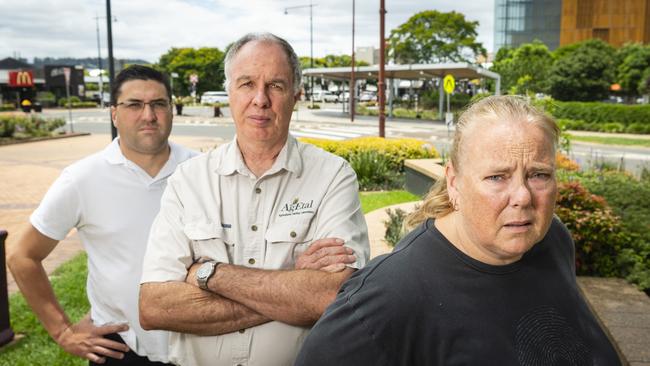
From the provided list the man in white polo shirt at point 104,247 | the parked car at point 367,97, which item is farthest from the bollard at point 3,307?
the parked car at point 367,97

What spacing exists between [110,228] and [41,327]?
2977 millimetres

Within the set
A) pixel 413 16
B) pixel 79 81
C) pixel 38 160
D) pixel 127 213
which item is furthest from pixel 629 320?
pixel 79 81

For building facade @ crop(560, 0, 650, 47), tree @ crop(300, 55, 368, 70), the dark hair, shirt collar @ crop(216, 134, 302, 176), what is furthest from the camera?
tree @ crop(300, 55, 368, 70)

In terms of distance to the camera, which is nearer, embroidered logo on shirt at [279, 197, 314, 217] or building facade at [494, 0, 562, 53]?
embroidered logo on shirt at [279, 197, 314, 217]

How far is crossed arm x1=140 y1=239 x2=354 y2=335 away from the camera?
75.7 inches

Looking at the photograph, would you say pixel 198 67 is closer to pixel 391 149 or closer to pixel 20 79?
pixel 20 79

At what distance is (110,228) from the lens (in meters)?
2.63

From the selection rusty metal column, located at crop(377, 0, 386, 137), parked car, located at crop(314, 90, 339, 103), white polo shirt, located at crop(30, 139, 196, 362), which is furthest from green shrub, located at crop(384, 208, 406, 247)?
parked car, located at crop(314, 90, 339, 103)

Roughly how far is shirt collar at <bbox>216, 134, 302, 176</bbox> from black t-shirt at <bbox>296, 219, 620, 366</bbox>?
665mm

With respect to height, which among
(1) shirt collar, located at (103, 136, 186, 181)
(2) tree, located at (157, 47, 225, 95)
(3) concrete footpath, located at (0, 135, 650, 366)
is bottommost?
(3) concrete footpath, located at (0, 135, 650, 366)

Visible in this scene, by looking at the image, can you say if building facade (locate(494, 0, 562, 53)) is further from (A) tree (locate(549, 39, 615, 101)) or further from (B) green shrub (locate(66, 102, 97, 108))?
(B) green shrub (locate(66, 102, 97, 108))

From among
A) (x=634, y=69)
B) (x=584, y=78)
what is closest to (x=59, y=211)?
(x=584, y=78)

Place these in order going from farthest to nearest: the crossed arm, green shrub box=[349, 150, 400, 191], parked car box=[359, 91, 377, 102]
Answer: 1. parked car box=[359, 91, 377, 102]
2. green shrub box=[349, 150, 400, 191]
3. the crossed arm

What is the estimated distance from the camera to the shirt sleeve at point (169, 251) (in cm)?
204
